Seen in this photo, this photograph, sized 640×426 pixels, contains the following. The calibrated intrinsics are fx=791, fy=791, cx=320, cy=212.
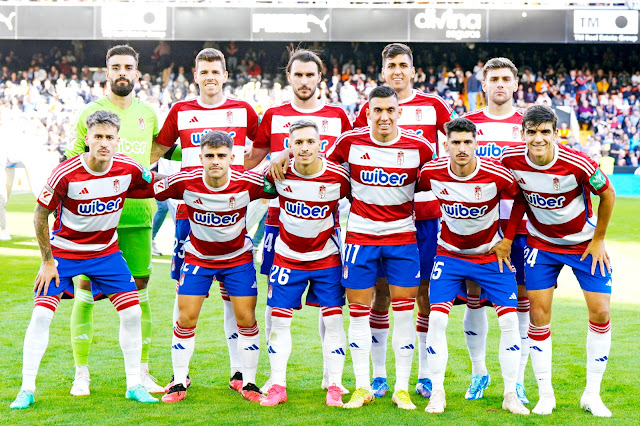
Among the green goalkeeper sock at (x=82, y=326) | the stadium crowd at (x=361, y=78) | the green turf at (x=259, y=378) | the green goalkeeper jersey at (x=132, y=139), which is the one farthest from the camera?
the stadium crowd at (x=361, y=78)

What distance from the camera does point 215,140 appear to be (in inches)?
190

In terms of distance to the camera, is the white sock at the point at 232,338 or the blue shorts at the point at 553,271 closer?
the blue shorts at the point at 553,271

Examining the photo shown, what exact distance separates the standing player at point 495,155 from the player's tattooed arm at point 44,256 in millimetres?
2602

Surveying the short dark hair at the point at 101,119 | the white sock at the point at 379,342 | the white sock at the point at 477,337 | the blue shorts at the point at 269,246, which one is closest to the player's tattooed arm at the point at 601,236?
the white sock at the point at 477,337

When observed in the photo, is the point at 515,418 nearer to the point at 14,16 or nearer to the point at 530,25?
the point at 530,25

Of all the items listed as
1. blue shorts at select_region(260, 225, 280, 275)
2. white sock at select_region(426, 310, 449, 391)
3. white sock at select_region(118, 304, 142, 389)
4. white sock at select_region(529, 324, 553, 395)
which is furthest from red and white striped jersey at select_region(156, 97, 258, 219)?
white sock at select_region(529, 324, 553, 395)

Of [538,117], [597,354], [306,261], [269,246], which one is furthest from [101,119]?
[597,354]

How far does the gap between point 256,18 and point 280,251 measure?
20.0 m

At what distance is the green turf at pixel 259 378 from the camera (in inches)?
179

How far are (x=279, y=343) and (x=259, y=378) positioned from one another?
Answer: 71 centimetres

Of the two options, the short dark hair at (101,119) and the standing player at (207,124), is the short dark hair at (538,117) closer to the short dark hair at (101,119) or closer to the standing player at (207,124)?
the standing player at (207,124)

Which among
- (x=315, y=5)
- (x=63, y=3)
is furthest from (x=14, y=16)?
(x=315, y=5)

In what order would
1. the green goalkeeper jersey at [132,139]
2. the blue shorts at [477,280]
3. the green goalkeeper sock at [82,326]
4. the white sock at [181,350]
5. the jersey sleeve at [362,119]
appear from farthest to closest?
1. the jersey sleeve at [362,119]
2. the green goalkeeper jersey at [132,139]
3. the green goalkeeper sock at [82,326]
4. the white sock at [181,350]
5. the blue shorts at [477,280]

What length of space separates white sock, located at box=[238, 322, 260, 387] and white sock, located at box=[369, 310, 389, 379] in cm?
77
